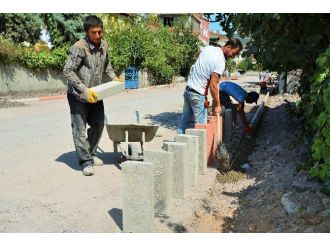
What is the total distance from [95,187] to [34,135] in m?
4.21

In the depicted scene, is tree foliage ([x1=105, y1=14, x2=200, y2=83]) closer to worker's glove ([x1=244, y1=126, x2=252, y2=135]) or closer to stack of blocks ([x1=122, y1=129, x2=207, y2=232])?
worker's glove ([x1=244, y1=126, x2=252, y2=135])

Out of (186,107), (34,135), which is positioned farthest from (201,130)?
(34,135)

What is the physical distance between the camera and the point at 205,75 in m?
6.08

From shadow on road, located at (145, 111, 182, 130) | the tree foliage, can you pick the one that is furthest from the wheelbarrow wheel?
the tree foliage

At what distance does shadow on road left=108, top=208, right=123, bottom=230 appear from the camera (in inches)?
159

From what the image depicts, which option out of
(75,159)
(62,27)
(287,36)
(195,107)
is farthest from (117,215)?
(62,27)

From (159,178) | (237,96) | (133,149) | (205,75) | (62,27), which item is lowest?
(133,149)

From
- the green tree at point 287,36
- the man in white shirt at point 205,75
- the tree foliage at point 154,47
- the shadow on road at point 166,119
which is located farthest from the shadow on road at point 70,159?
the tree foliage at point 154,47

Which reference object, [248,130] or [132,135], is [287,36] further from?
[248,130]

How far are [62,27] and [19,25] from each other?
7.28 ft

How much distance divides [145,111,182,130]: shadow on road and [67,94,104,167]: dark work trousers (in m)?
4.45

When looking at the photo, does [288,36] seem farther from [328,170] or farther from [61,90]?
[61,90]

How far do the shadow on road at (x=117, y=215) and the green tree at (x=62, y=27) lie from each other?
19.8 m

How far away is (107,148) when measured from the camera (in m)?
7.52
